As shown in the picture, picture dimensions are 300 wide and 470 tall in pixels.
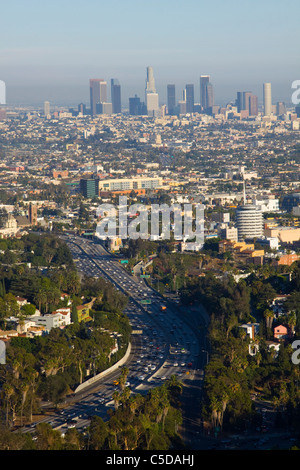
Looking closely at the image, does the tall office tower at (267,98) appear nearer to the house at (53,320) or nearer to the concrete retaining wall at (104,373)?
the house at (53,320)

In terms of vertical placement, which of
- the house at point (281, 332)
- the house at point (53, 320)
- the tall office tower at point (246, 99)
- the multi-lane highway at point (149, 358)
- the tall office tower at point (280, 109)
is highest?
the tall office tower at point (246, 99)

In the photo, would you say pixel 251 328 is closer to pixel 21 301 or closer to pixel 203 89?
pixel 21 301

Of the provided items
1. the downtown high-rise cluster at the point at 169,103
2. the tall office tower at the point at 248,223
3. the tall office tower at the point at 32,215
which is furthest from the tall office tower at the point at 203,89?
the tall office tower at the point at 248,223

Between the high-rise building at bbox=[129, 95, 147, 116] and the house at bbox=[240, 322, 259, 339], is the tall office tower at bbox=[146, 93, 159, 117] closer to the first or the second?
the high-rise building at bbox=[129, 95, 147, 116]

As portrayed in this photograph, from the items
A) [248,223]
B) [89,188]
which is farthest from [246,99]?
[248,223]

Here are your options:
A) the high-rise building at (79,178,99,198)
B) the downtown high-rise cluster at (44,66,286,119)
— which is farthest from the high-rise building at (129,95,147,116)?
the high-rise building at (79,178,99,198)

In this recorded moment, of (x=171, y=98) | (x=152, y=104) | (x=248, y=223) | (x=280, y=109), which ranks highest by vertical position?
(x=171, y=98)

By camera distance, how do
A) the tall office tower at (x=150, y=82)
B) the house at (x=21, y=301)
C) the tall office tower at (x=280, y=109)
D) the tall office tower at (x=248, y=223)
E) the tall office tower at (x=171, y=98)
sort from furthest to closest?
the tall office tower at (x=150, y=82) → the tall office tower at (x=171, y=98) → the tall office tower at (x=280, y=109) → the tall office tower at (x=248, y=223) → the house at (x=21, y=301)
